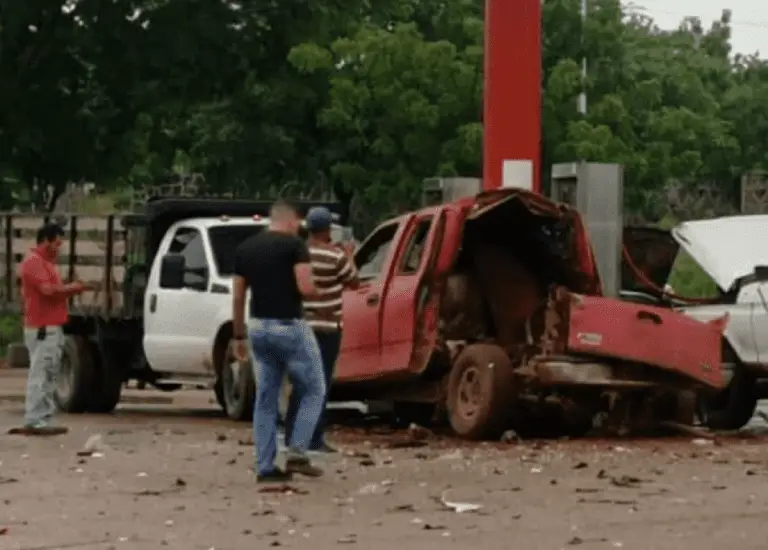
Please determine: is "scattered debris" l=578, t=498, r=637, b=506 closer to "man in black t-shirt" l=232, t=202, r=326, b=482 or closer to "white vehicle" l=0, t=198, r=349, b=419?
"man in black t-shirt" l=232, t=202, r=326, b=482

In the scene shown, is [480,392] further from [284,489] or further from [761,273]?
[284,489]

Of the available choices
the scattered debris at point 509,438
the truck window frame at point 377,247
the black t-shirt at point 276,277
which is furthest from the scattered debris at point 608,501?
the truck window frame at point 377,247

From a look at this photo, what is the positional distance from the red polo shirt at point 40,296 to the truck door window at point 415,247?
2874 mm

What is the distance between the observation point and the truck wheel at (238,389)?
20.8 meters

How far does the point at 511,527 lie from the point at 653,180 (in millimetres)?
37380

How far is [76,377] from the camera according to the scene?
23.5m

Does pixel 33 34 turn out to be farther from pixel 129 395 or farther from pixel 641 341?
pixel 641 341

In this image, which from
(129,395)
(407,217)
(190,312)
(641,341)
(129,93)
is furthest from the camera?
(129,93)

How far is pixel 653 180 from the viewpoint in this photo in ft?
160

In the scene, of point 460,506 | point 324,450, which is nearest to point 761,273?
point 324,450

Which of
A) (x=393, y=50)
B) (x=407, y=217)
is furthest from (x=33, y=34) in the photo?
(x=407, y=217)

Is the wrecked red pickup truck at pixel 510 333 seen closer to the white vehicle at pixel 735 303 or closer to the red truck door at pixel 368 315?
the red truck door at pixel 368 315

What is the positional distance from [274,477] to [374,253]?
222 inches

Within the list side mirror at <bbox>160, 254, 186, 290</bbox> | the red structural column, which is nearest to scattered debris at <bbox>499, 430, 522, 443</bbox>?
side mirror at <bbox>160, 254, 186, 290</bbox>
